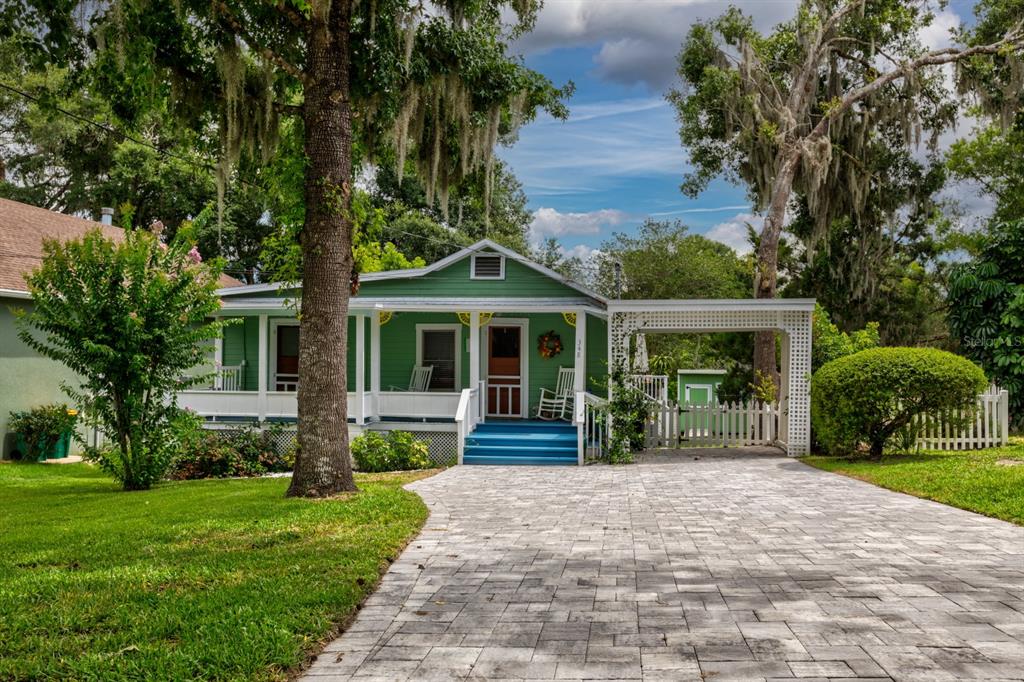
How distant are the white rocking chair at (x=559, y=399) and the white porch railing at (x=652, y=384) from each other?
61.1 inches

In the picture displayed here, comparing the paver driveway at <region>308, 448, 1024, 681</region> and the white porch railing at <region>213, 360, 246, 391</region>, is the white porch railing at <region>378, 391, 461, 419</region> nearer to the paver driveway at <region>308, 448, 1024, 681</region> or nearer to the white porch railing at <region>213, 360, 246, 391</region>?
the white porch railing at <region>213, 360, 246, 391</region>

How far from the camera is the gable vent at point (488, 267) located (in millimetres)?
17062

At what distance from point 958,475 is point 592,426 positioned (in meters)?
5.93

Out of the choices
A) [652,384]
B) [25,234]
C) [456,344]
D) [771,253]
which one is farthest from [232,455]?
[771,253]

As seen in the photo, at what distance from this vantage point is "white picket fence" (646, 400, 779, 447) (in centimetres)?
1488

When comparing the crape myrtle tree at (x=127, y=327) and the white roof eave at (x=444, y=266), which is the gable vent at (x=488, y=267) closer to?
the white roof eave at (x=444, y=266)

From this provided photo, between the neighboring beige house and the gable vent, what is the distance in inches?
309

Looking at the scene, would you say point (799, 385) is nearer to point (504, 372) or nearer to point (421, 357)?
point (504, 372)

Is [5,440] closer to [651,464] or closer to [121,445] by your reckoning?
[121,445]

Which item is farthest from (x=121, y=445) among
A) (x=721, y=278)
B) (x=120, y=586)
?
(x=721, y=278)

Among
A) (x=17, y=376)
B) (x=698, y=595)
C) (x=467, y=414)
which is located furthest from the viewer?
(x=17, y=376)

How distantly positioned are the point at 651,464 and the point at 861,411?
10.8 ft

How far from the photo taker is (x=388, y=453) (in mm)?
13539

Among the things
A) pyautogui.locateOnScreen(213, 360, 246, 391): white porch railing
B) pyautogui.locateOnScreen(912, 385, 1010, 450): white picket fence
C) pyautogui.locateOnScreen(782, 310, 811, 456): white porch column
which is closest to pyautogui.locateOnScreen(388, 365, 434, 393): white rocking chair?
pyautogui.locateOnScreen(213, 360, 246, 391): white porch railing
